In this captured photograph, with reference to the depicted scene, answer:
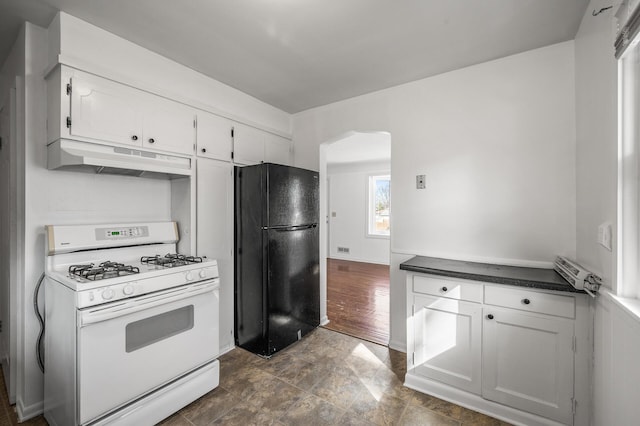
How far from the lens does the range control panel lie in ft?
6.32

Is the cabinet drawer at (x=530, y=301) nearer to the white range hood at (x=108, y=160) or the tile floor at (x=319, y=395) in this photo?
the tile floor at (x=319, y=395)

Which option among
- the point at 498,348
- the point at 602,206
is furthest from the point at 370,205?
the point at 602,206

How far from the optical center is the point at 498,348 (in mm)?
1722

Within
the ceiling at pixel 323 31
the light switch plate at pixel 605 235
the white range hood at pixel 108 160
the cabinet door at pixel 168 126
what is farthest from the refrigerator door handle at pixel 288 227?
the light switch plate at pixel 605 235

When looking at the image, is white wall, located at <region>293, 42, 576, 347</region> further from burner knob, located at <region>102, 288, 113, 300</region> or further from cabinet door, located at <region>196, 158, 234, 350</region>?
burner knob, located at <region>102, 288, 113, 300</region>

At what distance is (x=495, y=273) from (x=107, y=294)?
2.30m

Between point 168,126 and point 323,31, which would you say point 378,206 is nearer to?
point 323,31

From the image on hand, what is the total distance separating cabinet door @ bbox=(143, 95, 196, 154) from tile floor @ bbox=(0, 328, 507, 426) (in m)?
1.87

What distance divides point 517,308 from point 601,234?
0.59m

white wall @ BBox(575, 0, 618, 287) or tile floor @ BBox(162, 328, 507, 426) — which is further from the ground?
white wall @ BBox(575, 0, 618, 287)

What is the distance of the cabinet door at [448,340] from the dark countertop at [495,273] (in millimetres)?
200

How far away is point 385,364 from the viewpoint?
2.33m

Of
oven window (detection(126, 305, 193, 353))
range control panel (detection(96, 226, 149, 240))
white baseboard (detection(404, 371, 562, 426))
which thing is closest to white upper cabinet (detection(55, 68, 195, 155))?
range control panel (detection(96, 226, 149, 240))

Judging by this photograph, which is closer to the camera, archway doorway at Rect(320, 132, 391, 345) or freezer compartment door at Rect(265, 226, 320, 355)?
freezer compartment door at Rect(265, 226, 320, 355)
